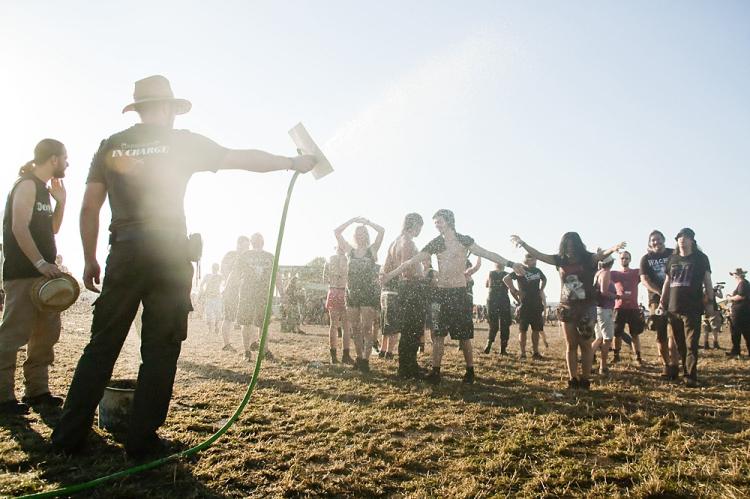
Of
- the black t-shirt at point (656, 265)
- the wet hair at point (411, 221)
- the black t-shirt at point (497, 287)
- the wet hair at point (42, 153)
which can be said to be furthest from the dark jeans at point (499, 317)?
the wet hair at point (42, 153)

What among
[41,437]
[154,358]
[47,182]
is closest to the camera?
[154,358]

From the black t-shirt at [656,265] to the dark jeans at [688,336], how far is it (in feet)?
3.36

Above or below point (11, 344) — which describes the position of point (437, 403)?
below

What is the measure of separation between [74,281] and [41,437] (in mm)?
1264

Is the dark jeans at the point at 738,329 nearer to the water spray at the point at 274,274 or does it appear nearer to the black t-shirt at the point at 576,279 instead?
the black t-shirt at the point at 576,279

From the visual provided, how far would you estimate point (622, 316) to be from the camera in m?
8.79

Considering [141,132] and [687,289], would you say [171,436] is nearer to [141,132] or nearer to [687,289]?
[141,132]

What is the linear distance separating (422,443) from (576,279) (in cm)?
343

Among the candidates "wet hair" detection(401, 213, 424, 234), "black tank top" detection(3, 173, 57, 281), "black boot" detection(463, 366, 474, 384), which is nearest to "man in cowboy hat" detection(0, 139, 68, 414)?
"black tank top" detection(3, 173, 57, 281)

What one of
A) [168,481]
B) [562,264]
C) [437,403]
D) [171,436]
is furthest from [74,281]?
[562,264]

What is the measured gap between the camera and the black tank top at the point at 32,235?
3.80 meters

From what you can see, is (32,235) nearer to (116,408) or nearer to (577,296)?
(116,408)

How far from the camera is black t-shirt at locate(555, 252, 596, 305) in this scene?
5.66 metres

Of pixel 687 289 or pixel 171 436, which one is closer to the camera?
pixel 171 436
